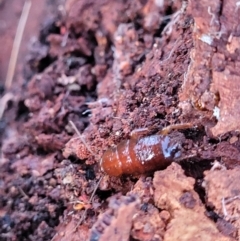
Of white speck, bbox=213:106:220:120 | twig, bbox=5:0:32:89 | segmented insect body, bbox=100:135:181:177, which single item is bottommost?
segmented insect body, bbox=100:135:181:177

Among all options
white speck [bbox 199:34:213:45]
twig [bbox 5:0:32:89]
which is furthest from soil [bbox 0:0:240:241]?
twig [bbox 5:0:32:89]

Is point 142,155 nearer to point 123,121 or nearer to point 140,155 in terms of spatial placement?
point 140,155

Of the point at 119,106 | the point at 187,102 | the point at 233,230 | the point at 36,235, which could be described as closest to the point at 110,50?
the point at 119,106

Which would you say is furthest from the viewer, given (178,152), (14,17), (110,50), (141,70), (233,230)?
(14,17)

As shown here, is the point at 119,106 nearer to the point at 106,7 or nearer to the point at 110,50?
the point at 110,50

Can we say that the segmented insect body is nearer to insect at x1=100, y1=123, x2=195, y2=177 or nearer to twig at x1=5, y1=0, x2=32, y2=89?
insect at x1=100, y1=123, x2=195, y2=177

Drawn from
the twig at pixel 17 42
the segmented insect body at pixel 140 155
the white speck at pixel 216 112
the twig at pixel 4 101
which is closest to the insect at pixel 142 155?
the segmented insect body at pixel 140 155
